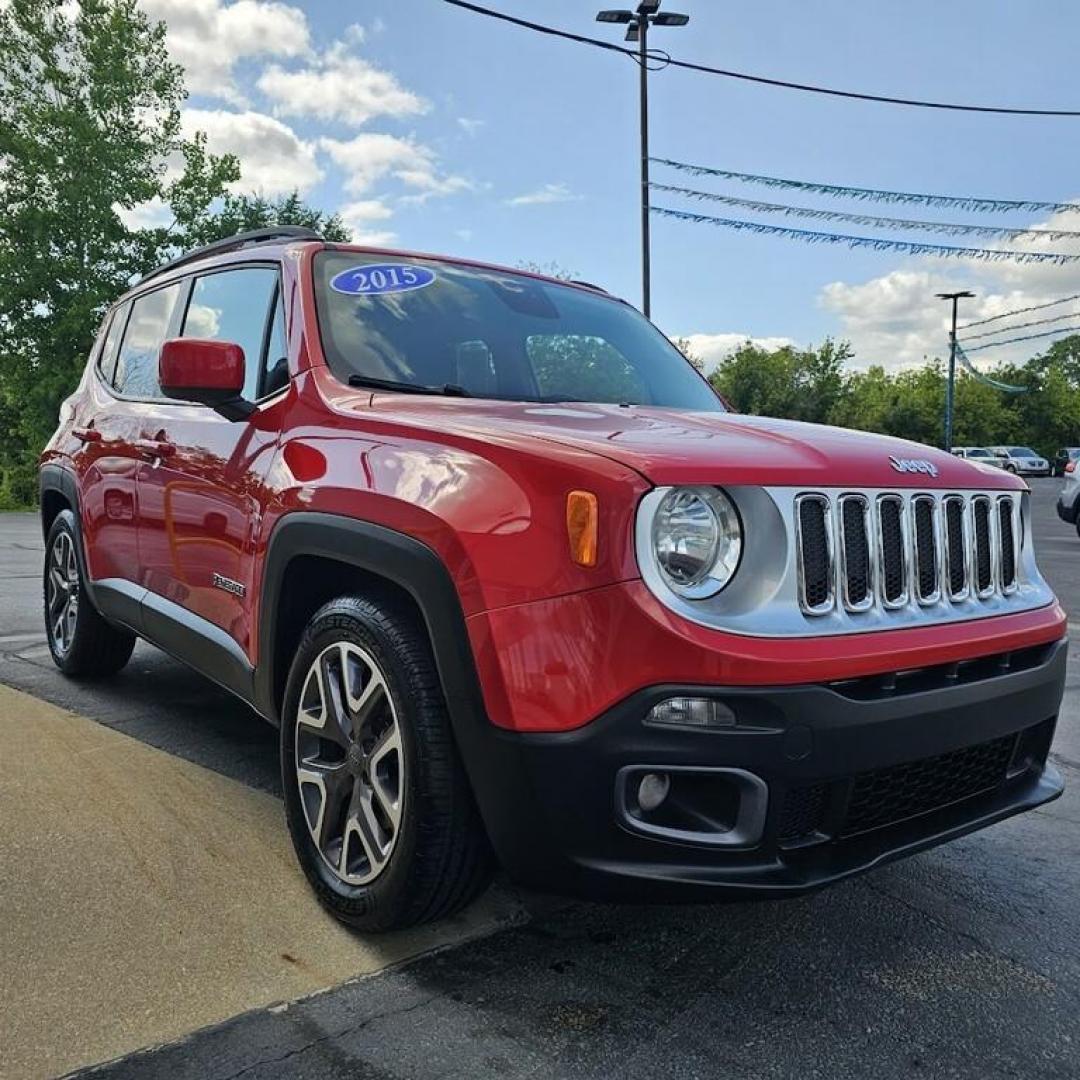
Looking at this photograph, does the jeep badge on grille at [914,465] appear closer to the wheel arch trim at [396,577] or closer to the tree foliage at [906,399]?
the wheel arch trim at [396,577]

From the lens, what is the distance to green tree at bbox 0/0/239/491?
29234 millimetres

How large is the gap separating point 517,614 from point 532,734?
0.79 feet

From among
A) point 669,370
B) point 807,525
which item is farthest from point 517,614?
point 669,370

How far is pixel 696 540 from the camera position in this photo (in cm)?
204

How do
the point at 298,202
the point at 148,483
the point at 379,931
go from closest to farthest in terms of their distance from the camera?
the point at 379,931, the point at 148,483, the point at 298,202

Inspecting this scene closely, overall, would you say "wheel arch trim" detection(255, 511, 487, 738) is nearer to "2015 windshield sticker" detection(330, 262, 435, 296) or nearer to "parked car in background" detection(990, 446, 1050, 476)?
"2015 windshield sticker" detection(330, 262, 435, 296)

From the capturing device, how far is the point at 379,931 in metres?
2.40

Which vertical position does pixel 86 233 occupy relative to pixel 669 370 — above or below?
above

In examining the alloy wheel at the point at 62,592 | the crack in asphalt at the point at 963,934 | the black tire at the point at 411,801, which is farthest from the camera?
the alloy wheel at the point at 62,592

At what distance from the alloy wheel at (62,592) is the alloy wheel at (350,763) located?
262cm

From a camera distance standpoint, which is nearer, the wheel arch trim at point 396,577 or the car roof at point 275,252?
the wheel arch trim at point 396,577

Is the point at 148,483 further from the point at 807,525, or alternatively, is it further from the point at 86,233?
the point at 86,233

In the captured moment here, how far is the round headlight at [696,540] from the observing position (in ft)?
6.57

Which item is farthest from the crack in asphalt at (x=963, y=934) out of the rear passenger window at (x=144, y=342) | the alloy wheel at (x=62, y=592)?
the alloy wheel at (x=62, y=592)
